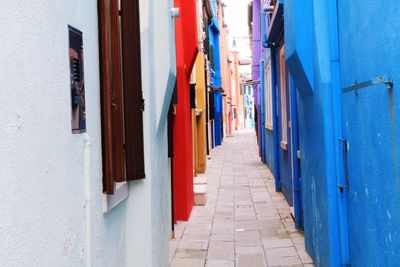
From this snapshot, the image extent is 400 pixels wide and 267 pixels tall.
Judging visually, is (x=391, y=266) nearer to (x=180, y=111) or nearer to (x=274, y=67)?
(x=180, y=111)

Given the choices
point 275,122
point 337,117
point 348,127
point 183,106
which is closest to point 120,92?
point 348,127

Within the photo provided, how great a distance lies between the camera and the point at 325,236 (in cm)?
521

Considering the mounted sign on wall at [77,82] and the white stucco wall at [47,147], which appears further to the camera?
the mounted sign on wall at [77,82]

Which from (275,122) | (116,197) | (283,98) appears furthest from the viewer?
(275,122)

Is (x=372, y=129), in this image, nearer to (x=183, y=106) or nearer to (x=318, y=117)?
(x=318, y=117)

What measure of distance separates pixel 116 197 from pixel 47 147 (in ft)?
4.88

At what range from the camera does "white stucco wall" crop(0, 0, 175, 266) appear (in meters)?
1.81

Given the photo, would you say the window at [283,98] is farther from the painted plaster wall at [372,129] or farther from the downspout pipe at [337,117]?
the painted plaster wall at [372,129]

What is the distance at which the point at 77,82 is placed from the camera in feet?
9.20

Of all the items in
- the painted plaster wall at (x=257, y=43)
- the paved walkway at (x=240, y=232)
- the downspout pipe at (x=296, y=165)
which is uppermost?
the painted plaster wall at (x=257, y=43)

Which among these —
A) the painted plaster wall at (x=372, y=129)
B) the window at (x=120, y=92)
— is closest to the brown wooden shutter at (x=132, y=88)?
the window at (x=120, y=92)

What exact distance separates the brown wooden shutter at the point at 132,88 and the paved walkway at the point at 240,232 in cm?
260

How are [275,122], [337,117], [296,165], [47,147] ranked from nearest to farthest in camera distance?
[47,147] < [337,117] < [296,165] < [275,122]

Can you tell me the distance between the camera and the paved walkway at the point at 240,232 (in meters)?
6.46
